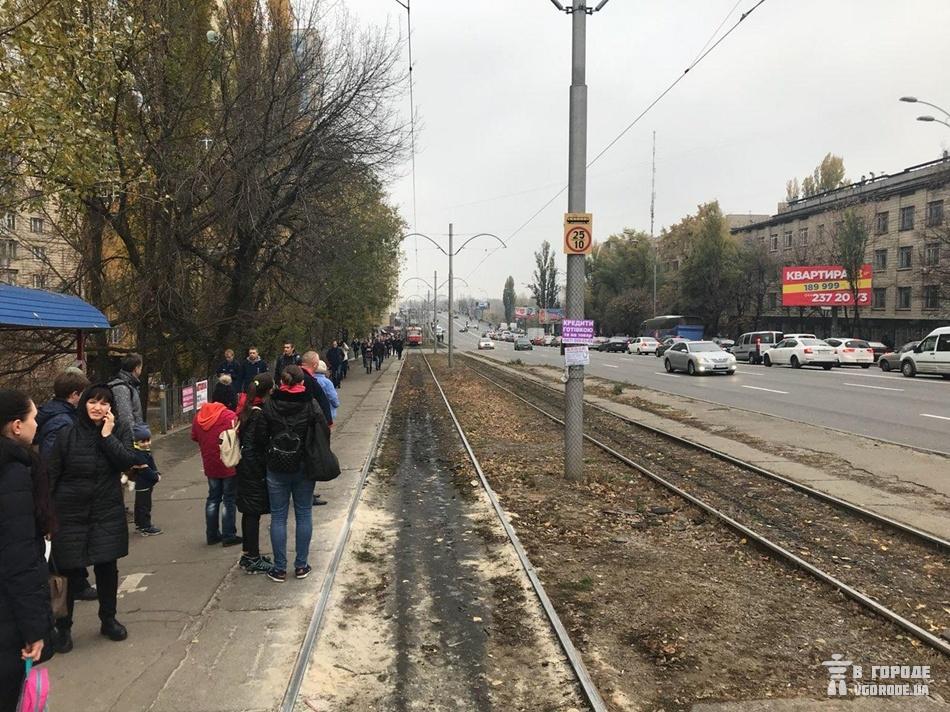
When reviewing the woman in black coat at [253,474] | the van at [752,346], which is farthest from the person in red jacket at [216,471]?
the van at [752,346]

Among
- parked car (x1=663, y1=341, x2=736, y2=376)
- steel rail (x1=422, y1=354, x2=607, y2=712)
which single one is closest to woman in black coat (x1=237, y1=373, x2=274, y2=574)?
steel rail (x1=422, y1=354, x2=607, y2=712)

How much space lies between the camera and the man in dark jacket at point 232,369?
10268 mm

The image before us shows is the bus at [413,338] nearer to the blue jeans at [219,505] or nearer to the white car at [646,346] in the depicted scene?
the white car at [646,346]

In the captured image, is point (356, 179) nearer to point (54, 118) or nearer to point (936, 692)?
point (54, 118)

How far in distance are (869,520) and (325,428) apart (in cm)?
561

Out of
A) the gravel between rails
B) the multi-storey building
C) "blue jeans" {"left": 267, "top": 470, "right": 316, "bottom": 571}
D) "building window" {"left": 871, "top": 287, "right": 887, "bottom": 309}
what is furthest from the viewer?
"building window" {"left": 871, "top": 287, "right": 887, "bottom": 309}

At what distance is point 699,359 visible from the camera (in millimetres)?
27531

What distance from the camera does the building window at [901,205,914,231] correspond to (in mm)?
45281

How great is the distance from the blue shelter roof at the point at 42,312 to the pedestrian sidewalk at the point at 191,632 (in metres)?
2.59

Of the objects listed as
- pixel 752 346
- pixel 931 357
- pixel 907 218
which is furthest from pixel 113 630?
pixel 907 218

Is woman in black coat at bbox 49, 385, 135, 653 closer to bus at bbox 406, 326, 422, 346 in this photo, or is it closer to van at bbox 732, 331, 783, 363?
van at bbox 732, 331, 783, 363

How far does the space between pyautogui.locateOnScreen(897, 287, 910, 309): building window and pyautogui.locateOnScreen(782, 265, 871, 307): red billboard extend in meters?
1.81

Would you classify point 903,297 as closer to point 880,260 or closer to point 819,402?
point 880,260

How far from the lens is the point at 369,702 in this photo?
3529 millimetres
